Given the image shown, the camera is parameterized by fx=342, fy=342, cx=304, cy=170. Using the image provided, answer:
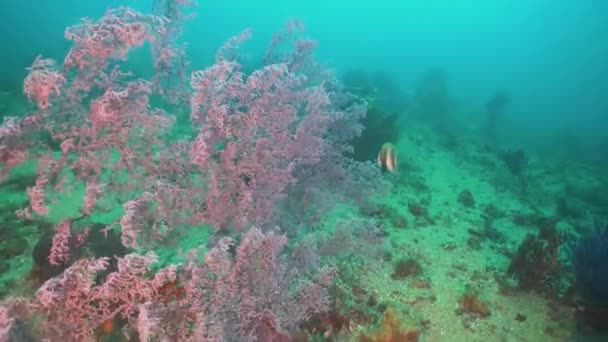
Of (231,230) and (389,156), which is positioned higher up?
(389,156)

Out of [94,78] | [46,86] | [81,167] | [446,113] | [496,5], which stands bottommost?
[81,167]

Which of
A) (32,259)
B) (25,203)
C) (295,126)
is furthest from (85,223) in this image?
(295,126)

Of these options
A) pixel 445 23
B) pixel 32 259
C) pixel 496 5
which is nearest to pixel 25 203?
pixel 32 259

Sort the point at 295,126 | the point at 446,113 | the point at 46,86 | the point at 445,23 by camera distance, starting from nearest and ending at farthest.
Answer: the point at 46,86 → the point at 295,126 → the point at 446,113 → the point at 445,23

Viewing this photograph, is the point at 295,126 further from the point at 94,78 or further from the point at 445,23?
the point at 445,23

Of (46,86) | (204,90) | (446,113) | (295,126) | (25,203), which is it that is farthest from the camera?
(446,113)

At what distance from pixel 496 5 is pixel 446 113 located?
668 ft

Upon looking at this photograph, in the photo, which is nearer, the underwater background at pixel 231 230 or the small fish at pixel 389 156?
the underwater background at pixel 231 230

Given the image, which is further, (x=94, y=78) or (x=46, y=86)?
(x=94, y=78)

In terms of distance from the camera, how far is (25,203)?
6910 millimetres

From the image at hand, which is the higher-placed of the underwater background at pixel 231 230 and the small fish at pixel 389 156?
the small fish at pixel 389 156

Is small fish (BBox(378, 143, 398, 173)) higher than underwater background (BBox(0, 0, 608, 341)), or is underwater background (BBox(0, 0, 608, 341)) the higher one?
small fish (BBox(378, 143, 398, 173))

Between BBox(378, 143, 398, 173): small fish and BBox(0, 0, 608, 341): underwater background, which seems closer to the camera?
BBox(0, 0, 608, 341): underwater background

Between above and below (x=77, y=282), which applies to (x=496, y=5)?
above
